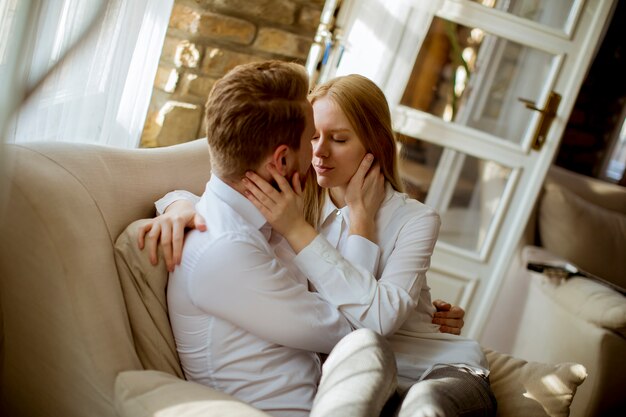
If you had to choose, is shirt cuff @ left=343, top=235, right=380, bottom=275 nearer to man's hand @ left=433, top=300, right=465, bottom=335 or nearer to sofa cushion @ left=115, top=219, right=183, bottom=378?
man's hand @ left=433, top=300, right=465, bottom=335

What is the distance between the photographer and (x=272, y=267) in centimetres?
147

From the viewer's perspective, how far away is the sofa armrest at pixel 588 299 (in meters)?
2.77

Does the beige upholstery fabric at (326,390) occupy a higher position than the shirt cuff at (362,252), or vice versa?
the shirt cuff at (362,252)

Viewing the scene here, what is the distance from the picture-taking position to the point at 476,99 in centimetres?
335

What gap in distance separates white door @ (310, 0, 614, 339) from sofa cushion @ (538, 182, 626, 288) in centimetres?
14

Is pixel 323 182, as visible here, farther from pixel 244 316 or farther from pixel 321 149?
pixel 244 316

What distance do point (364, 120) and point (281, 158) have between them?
1.50 feet

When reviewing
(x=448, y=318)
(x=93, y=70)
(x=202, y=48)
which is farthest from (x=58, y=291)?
(x=202, y=48)

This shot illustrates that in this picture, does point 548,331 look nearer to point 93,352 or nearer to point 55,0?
point 93,352

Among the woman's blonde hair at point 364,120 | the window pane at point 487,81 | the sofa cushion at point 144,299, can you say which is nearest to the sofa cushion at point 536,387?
the woman's blonde hair at point 364,120

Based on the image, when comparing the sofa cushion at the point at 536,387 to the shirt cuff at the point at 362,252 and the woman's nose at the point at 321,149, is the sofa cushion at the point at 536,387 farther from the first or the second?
the woman's nose at the point at 321,149

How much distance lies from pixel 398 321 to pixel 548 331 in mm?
1670

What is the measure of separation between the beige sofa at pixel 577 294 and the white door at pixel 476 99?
0.41 ft

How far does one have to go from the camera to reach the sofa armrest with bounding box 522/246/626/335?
277 cm
